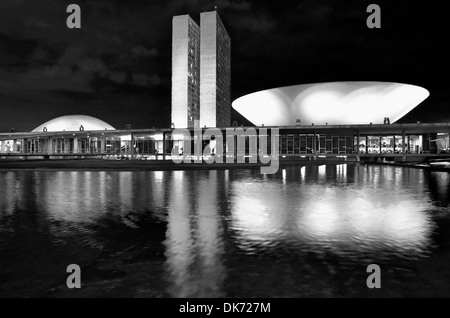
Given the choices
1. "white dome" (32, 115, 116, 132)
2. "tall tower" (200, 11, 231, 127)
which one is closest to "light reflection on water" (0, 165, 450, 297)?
"white dome" (32, 115, 116, 132)

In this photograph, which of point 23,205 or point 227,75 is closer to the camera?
point 23,205

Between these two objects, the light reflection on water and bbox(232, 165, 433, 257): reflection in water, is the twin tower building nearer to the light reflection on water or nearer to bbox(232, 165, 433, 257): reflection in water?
bbox(232, 165, 433, 257): reflection in water

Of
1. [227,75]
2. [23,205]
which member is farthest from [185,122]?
[23,205]

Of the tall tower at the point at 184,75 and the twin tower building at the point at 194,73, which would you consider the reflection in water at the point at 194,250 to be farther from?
the twin tower building at the point at 194,73

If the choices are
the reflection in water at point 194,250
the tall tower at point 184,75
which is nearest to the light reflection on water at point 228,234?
the reflection in water at point 194,250
